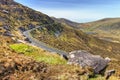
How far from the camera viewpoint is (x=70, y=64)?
86.8ft

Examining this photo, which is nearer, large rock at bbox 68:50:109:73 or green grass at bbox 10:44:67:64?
green grass at bbox 10:44:67:64

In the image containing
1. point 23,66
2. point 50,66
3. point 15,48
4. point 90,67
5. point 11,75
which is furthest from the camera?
point 15,48

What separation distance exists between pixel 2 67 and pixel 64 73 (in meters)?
5.23

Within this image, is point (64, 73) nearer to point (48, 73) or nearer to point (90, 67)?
point (48, 73)

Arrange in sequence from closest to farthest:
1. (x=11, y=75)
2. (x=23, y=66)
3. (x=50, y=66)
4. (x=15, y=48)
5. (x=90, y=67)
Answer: (x=11, y=75), (x=23, y=66), (x=50, y=66), (x=90, y=67), (x=15, y=48)

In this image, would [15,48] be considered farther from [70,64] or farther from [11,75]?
[11,75]

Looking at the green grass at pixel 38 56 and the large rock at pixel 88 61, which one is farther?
the large rock at pixel 88 61

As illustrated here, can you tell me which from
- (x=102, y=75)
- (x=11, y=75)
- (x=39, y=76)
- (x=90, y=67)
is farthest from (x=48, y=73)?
(x=102, y=75)

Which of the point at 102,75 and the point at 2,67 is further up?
the point at 2,67

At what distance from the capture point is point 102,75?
2666 cm

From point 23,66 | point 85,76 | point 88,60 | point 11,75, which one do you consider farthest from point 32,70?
point 88,60

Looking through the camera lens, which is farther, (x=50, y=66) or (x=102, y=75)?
(x=102, y=75)

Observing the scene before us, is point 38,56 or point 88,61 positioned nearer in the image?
point 88,61

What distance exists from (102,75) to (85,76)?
347cm
